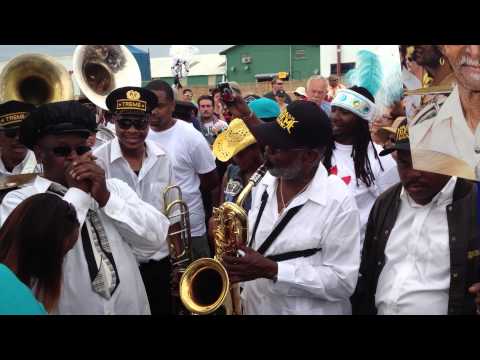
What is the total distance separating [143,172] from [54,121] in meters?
1.55

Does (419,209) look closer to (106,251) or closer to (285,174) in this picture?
(285,174)

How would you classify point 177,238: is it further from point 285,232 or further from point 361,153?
point 361,153

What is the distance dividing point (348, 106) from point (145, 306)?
9.35 ft

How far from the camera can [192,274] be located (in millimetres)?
3168

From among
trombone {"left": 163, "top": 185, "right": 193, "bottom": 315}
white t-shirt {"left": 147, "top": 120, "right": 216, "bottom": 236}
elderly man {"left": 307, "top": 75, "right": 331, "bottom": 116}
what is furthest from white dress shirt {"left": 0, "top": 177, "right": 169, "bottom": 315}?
elderly man {"left": 307, "top": 75, "right": 331, "bottom": 116}

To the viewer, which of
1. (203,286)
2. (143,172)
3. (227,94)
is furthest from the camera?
(227,94)

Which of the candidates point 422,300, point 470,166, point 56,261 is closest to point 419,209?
point 422,300

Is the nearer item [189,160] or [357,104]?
[357,104]

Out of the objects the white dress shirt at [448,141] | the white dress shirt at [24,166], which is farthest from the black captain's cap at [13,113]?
the white dress shirt at [448,141]

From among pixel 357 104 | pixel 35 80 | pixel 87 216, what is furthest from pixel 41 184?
pixel 35 80

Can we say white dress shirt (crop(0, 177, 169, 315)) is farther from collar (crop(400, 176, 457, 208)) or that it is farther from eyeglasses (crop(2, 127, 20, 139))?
eyeglasses (crop(2, 127, 20, 139))

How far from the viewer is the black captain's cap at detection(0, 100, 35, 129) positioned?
168 inches

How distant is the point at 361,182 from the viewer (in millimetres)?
4375

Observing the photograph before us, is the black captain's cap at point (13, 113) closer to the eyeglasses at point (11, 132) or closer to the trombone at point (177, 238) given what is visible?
the eyeglasses at point (11, 132)
